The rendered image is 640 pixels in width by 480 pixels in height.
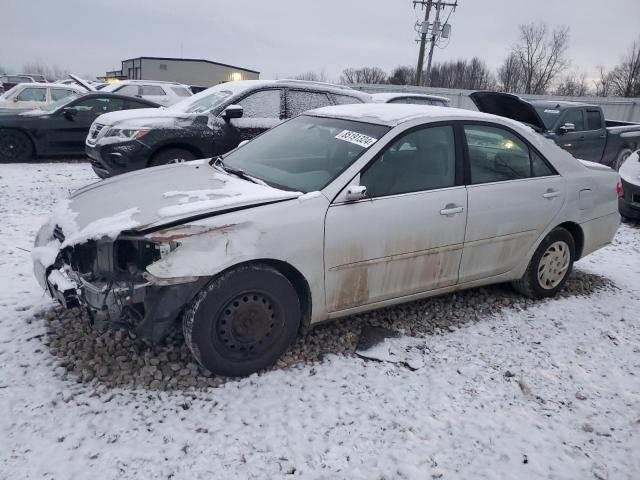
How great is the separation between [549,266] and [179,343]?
3196 mm

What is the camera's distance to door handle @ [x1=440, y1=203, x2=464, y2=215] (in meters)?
3.42

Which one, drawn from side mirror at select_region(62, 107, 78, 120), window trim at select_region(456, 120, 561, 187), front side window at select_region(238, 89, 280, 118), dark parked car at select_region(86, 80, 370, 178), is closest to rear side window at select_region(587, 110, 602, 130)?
dark parked car at select_region(86, 80, 370, 178)

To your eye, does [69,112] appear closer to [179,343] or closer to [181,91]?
[181,91]

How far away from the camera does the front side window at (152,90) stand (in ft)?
50.7

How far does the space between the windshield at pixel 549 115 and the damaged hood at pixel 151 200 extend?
27.8ft

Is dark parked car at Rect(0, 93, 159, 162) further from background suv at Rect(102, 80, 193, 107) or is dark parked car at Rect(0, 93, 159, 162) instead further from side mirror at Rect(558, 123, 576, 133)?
side mirror at Rect(558, 123, 576, 133)

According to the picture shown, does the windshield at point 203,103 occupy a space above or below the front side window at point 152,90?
below

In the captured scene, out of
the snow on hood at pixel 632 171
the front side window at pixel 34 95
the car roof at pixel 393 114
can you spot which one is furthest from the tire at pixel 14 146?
the snow on hood at pixel 632 171

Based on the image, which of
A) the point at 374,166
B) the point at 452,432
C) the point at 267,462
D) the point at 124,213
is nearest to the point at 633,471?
the point at 452,432

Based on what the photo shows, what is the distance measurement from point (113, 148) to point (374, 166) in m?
4.38

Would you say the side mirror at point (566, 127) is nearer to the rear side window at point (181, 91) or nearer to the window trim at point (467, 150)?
the window trim at point (467, 150)

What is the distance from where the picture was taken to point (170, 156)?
6559 millimetres

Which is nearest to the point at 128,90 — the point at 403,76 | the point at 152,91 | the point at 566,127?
the point at 152,91

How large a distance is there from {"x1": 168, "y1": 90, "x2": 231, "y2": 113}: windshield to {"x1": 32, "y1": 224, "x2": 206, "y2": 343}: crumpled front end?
177 inches
